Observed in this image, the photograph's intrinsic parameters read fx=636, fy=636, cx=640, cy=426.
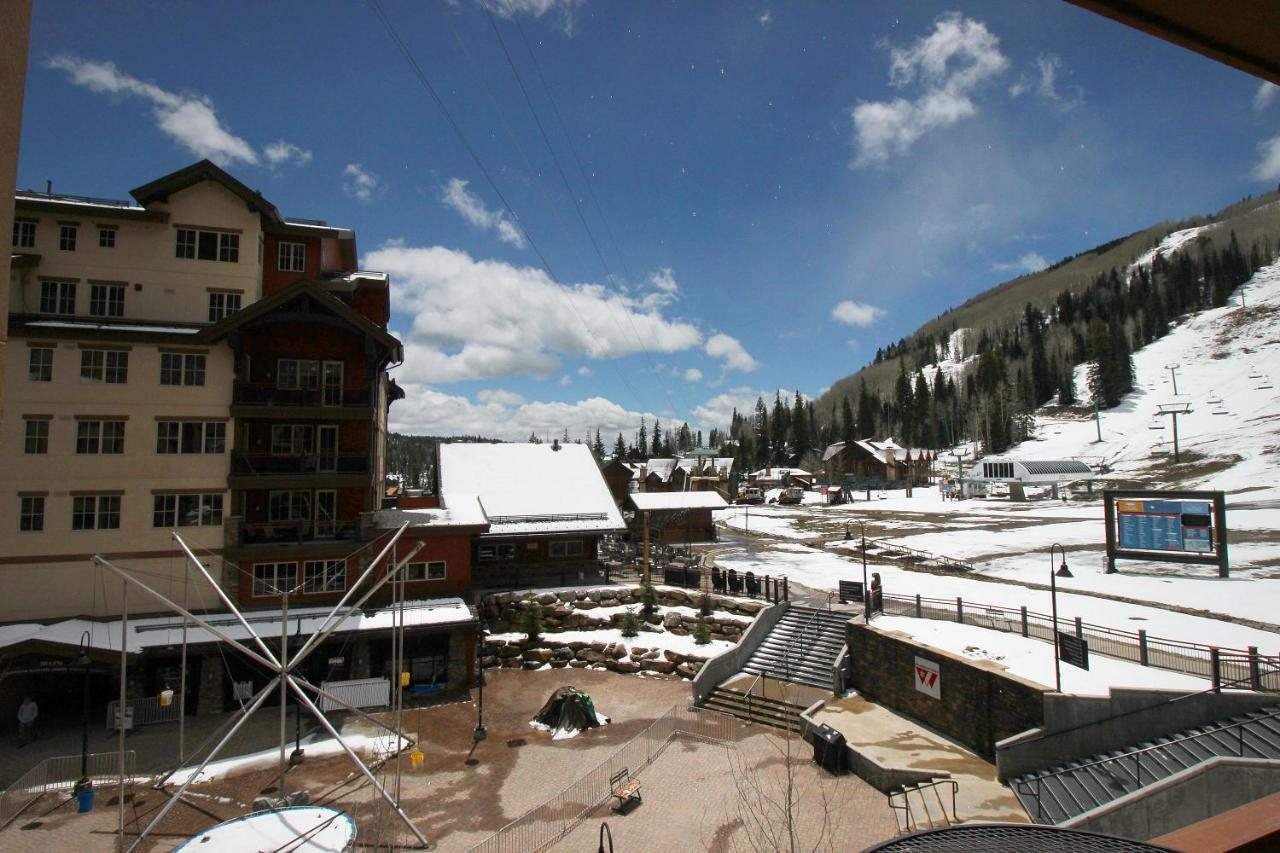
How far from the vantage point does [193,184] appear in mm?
29578

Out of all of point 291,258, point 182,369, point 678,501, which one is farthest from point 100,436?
point 678,501

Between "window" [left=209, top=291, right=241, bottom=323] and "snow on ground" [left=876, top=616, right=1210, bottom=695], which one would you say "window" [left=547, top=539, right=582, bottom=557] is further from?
"window" [left=209, top=291, right=241, bottom=323]

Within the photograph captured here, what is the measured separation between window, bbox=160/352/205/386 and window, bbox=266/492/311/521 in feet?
20.1

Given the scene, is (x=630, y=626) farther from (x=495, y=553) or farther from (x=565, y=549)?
(x=495, y=553)

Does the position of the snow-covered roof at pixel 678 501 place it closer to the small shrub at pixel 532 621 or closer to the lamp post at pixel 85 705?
the small shrub at pixel 532 621

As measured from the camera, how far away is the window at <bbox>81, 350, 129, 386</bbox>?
27.1 metres

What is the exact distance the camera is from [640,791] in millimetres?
19359

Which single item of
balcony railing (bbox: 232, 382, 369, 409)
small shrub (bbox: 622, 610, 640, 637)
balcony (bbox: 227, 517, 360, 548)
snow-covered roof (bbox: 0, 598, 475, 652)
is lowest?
small shrub (bbox: 622, 610, 640, 637)

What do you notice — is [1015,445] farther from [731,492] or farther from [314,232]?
[314,232]

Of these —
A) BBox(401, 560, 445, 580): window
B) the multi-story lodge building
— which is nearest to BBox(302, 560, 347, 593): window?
the multi-story lodge building

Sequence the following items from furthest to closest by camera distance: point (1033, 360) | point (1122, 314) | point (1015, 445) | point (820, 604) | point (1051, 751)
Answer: point (1122, 314)
point (1033, 360)
point (1015, 445)
point (820, 604)
point (1051, 751)

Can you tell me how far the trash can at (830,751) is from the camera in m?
20.3

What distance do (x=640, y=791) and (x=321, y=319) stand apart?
2403 centimetres

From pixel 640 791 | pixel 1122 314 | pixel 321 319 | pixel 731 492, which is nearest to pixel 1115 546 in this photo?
pixel 640 791
